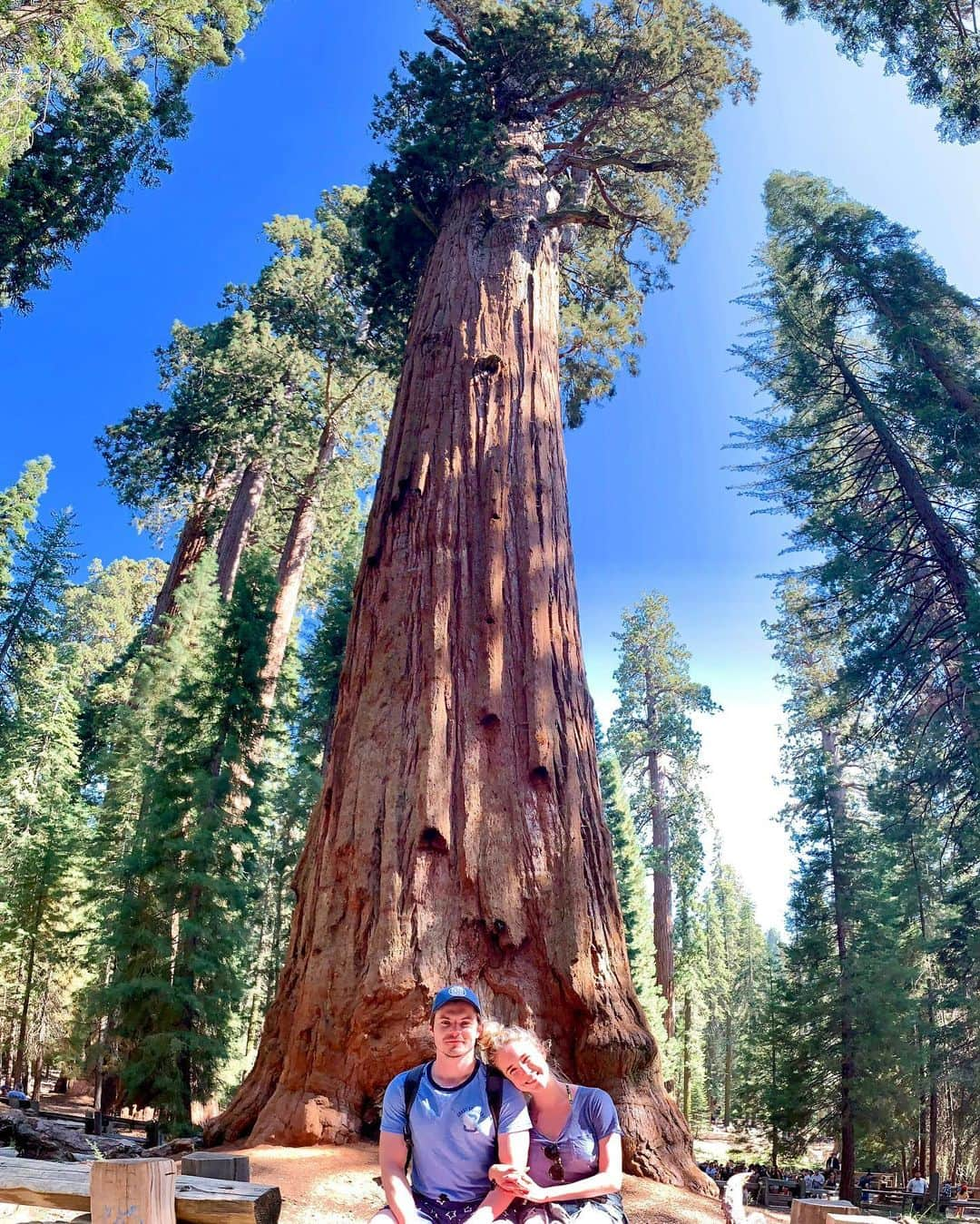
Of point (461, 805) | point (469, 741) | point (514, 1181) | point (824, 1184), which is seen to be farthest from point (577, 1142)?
point (824, 1184)

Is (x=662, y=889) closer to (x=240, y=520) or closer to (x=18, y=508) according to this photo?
(x=240, y=520)

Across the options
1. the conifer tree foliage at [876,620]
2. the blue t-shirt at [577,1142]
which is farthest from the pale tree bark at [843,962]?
the blue t-shirt at [577,1142]

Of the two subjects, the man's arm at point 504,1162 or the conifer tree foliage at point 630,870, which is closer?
the man's arm at point 504,1162

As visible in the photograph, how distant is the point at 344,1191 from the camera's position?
13.4ft

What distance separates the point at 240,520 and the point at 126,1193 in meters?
18.4

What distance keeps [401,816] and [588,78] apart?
10295 millimetres

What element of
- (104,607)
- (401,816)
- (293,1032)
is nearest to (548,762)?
(401,816)

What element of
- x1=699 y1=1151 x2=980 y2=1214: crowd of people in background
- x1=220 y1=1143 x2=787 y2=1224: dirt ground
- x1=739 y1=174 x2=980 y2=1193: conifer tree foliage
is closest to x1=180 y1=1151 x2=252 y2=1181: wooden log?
x1=220 y1=1143 x2=787 y2=1224: dirt ground

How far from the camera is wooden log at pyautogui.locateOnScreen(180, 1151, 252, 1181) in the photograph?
334cm

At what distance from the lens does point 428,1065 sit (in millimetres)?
3268

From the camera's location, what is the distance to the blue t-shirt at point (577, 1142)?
10.1ft

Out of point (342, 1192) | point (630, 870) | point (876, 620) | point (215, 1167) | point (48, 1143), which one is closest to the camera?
point (215, 1167)

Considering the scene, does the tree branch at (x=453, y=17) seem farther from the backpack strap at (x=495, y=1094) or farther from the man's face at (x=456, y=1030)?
the backpack strap at (x=495, y=1094)

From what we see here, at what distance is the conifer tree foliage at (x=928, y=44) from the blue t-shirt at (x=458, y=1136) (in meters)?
14.8
